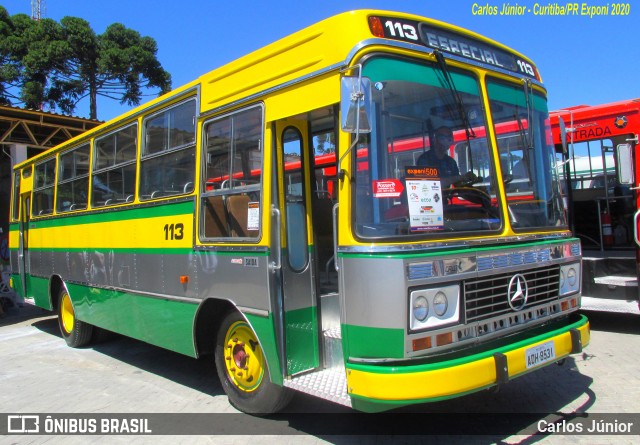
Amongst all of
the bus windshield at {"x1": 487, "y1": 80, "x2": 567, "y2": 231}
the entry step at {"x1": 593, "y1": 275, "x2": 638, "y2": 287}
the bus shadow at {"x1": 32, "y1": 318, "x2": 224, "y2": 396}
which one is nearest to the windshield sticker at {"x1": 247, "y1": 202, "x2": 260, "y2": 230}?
the bus windshield at {"x1": 487, "y1": 80, "x2": 567, "y2": 231}

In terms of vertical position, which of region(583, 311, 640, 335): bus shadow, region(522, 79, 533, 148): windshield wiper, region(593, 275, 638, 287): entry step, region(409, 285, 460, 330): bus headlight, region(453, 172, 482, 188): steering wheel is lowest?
region(583, 311, 640, 335): bus shadow

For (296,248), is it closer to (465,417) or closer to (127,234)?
(465,417)

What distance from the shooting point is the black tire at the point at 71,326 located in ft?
26.3

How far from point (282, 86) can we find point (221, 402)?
311 cm

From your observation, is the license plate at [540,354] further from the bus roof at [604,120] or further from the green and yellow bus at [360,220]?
the bus roof at [604,120]

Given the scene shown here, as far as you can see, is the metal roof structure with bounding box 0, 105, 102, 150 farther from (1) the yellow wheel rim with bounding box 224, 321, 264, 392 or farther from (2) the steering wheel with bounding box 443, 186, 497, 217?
(2) the steering wheel with bounding box 443, 186, 497, 217

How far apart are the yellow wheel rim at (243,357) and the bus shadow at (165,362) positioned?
0.90m

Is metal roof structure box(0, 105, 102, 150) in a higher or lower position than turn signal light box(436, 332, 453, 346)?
higher

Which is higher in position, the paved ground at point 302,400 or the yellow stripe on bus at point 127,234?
the yellow stripe on bus at point 127,234

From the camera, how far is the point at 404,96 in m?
3.73

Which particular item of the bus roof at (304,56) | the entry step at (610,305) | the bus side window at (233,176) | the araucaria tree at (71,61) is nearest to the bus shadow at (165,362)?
the bus side window at (233,176)

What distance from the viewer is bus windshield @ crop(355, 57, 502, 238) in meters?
3.54

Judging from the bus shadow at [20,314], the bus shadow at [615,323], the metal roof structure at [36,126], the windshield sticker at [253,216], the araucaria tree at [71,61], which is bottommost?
the bus shadow at [615,323]

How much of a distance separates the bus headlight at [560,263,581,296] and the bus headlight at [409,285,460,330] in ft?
4.54
